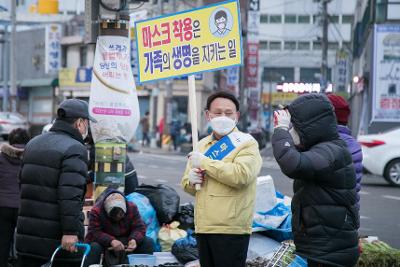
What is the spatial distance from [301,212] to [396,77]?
27.3 m

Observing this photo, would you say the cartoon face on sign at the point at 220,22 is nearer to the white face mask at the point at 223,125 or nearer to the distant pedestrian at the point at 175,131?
the white face mask at the point at 223,125

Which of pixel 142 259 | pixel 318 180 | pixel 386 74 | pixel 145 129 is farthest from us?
pixel 145 129

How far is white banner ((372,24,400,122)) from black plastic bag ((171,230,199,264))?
24264 millimetres

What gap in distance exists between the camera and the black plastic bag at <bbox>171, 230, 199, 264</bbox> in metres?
8.34

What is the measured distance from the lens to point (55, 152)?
20.1 ft

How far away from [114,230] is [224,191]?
2716 mm

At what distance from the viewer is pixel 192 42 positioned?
6879mm

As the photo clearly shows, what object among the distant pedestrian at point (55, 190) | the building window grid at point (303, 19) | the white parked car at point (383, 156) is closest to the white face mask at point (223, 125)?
the distant pedestrian at point (55, 190)

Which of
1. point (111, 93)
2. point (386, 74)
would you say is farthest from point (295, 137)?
point (386, 74)

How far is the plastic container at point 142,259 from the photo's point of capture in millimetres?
7793

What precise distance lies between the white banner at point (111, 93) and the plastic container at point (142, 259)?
6.25 ft

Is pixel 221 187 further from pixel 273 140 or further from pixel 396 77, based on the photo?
pixel 396 77

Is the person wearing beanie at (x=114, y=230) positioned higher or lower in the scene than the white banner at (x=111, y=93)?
lower

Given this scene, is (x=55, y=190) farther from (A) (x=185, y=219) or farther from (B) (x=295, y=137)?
(A) (x=185, y=219)
